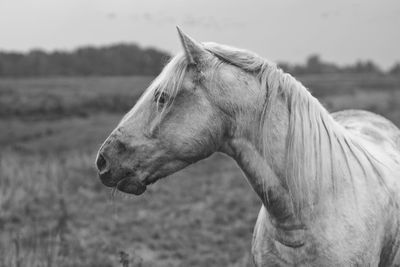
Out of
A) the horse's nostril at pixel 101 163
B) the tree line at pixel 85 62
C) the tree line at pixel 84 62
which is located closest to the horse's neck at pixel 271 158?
the horse's nostril at pixel 101 163

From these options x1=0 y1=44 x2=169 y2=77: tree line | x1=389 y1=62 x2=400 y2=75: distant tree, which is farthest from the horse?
x1=389 y1=62 x2=400 y2=75: distant tree

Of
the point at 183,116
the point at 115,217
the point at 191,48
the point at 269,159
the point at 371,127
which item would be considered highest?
the point at 191,48

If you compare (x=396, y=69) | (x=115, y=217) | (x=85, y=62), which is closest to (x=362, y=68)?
(x=396, y=69)

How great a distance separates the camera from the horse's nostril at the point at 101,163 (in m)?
2.54

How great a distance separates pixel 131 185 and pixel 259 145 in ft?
2.37

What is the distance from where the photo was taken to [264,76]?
2.45m

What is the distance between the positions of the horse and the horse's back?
1098 mm

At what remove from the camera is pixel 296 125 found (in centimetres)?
245

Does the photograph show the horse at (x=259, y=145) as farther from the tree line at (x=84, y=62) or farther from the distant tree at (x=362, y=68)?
the distant tree at (x=362, y=68)

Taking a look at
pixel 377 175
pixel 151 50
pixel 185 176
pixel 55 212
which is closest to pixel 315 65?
pixel 151 50

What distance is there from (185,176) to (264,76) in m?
9.19

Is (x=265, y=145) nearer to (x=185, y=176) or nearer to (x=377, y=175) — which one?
(x=377, y=175)

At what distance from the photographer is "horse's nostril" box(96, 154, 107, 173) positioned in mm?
2545

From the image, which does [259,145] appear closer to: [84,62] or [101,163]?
[101,163]
